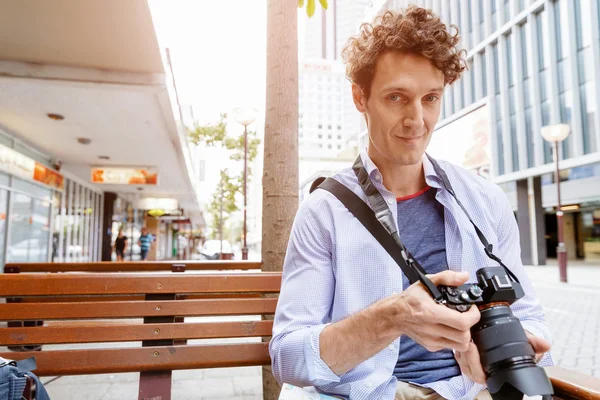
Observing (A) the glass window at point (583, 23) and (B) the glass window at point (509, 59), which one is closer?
(A) the glass window at point (583, 23)

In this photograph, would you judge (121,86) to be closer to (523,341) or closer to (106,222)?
(523,341)

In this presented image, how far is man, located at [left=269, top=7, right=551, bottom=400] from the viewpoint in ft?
4.86

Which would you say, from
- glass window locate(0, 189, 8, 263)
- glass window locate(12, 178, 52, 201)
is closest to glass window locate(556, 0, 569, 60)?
glass window locate(12, 178, 52, 201)

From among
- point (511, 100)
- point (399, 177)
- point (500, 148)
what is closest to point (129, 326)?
point (399, 177)

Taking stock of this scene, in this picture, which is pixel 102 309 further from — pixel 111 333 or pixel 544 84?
pixel 544 84

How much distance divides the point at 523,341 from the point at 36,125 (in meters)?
10.8

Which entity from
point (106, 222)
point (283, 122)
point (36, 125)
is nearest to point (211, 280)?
point (283, 122)

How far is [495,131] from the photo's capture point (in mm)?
30234

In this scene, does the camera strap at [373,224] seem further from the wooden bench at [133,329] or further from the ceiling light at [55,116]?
the ceiling light at [55,116]

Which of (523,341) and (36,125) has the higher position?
(36,125)

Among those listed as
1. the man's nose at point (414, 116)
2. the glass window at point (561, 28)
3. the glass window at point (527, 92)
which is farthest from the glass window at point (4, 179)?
the glass window at point (527, 92)

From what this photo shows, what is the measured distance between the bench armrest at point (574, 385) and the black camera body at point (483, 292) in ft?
1.49

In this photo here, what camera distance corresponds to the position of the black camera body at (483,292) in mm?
1075

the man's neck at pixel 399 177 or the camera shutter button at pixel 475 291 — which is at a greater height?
the man's neck at pixel 399 177
